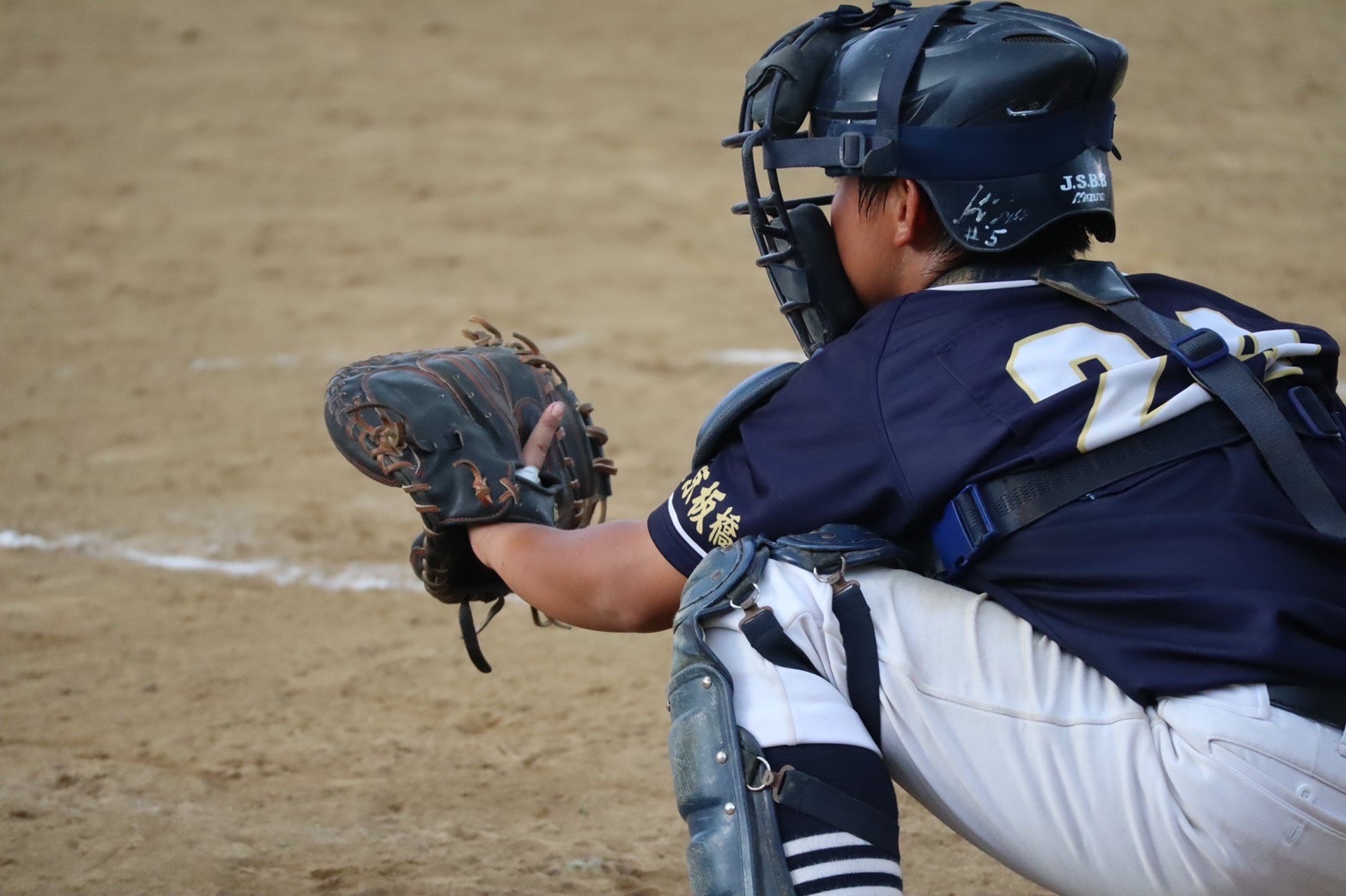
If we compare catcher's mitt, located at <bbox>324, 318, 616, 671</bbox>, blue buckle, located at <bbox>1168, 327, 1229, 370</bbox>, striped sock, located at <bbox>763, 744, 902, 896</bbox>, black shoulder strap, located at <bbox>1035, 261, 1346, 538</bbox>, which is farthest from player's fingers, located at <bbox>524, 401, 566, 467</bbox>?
blue buckle, located at <bbox>1168, 327, 1229, 370</bbox>

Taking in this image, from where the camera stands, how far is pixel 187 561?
3805mm

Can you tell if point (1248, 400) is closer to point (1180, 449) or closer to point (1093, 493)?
point (1180, 449)

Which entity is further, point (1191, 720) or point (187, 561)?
point (187, 561)

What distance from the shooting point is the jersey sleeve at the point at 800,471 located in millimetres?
1632

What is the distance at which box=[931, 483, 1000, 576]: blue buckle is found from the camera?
5.25 ft

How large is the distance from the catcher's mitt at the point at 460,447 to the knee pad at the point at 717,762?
0.53 m

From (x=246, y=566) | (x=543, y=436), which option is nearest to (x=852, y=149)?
(x=543, y=436)

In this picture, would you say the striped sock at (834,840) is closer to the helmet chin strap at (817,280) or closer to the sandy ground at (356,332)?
A: the helmet chin strap at (817,280)

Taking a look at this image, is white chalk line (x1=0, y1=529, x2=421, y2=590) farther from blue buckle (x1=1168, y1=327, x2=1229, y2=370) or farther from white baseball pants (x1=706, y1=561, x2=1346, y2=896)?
blue buckle (x1=1168, y1=327, x2=1229, y2=370)

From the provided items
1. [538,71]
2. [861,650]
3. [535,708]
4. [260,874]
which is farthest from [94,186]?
[861,650]

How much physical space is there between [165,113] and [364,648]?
5117 mm

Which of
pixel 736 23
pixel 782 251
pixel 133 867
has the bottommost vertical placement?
pixel 133 867

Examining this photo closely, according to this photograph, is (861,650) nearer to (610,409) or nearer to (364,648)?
(364,648)

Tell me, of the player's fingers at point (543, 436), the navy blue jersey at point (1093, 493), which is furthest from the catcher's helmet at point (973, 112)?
the player's fingers at point (543, 436)
